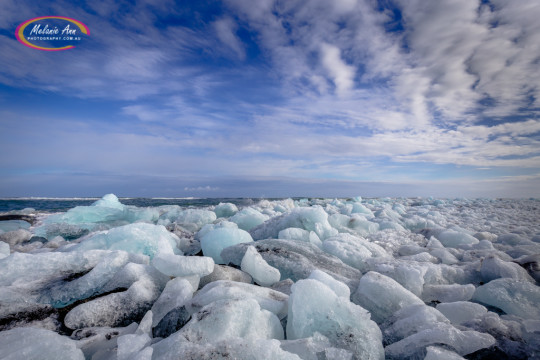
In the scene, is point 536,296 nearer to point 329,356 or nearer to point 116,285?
point 329,356

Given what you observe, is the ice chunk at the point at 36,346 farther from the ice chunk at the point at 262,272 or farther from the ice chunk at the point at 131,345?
the ice chunk at the point at 262,272

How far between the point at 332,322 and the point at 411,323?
467 millimetres

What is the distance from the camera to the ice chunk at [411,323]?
1.36m

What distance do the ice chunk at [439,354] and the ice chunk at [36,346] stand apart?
56.6 inches

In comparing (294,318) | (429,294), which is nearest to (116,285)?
(294,318)

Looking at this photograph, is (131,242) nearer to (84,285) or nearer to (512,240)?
(84,285)

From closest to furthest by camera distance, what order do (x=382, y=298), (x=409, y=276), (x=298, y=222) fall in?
(x=382, y=298), (x=409, y=276), (x=298, y=222)

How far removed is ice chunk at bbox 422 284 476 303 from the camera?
1.97m

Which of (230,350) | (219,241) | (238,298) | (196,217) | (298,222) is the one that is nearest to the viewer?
(230,350)

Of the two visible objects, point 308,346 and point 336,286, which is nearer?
point 308,346

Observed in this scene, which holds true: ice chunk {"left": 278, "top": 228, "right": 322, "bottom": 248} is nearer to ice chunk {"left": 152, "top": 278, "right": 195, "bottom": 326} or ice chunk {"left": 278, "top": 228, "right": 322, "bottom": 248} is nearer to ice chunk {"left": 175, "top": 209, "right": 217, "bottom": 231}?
ice chunk {"left": 152, "top": 278, "right": 195, "bottom": 326}

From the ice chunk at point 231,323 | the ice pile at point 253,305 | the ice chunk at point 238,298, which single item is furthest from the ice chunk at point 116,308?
the ice chunk at point 231,323

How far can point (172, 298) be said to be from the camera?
1.57m

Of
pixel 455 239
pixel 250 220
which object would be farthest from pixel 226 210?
pixel 455 239
